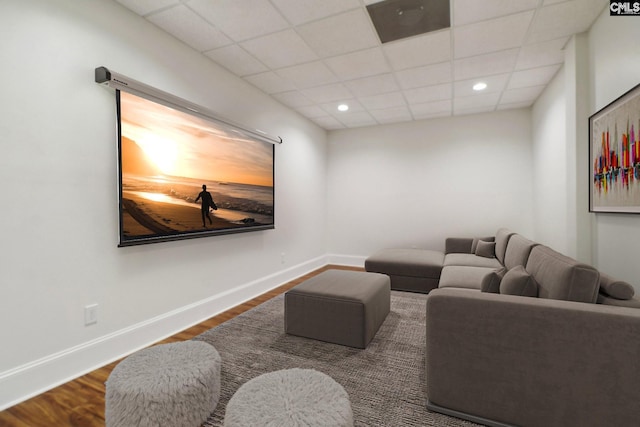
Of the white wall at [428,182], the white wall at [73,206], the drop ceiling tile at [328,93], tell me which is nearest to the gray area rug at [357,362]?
the white wall at [73,206]

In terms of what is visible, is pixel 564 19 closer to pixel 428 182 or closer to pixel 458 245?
pixel 428 182

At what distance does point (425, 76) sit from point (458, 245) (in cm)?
267

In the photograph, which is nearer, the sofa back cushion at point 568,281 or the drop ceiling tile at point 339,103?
the sofa back cushion at point 568,281

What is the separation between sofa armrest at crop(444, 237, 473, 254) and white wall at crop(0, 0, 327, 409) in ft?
12.3

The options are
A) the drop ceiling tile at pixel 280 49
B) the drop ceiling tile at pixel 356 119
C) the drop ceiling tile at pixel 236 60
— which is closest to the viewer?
the drop ceiling tile at pixel 280 49

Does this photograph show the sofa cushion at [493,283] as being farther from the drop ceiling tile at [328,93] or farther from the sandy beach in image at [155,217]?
the drop ceiling tile at [328,93]

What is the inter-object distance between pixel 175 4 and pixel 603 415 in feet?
11.7

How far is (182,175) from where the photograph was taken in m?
2.68

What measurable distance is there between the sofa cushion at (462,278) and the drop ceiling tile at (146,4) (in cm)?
335

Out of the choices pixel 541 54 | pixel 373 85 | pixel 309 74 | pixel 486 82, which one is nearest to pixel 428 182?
pixel 486 82

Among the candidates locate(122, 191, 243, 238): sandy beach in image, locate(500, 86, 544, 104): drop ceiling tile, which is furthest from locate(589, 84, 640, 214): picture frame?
locate(122, 191, 243, 238): sandy beach in image

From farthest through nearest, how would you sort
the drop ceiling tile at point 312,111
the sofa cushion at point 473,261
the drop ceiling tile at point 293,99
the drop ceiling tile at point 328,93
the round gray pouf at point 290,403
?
the drop ceiling tile at point 312,111, the drop ceiling tile at point 293,99, the drop ceiling tile at point 328,93, the sofa cushion at point 473,261, the round gray pouf at point 290,403

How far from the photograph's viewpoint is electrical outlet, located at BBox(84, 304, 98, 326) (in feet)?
6.65

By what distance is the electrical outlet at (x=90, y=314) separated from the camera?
2.03 metres
